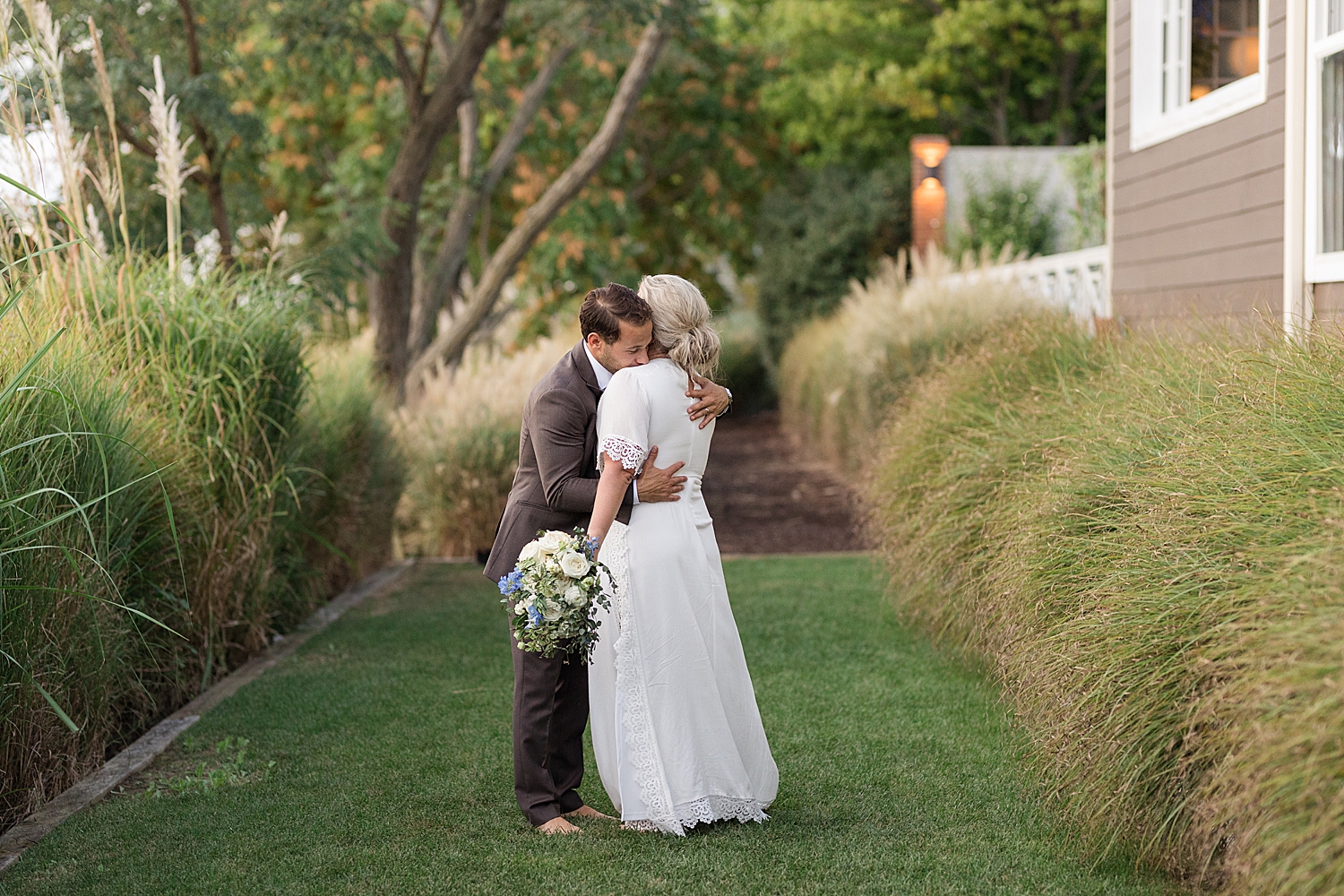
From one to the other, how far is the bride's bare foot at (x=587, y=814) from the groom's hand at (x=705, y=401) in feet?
3.31

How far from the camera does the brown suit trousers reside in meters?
3.61

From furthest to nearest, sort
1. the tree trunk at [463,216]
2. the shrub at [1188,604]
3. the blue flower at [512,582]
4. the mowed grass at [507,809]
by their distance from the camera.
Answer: the tree trunk at [463,216] < the blue flower at [512,582] < the mowed grass at [507,809] < the shrub at [1188,604]

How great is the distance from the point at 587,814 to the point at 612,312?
153 centimetres

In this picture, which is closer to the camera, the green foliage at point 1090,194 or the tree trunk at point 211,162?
the tree trunk at point 211,162

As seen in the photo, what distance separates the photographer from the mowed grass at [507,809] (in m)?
3.30

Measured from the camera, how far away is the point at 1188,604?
9.39 feet

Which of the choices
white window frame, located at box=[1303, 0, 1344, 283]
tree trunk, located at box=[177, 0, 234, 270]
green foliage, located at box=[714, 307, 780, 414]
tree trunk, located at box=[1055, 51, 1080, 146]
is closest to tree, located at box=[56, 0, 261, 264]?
tree trunk, located at box=[177, 0, 234, 270]

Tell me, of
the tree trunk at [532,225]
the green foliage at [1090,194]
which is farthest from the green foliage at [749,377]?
the tree trunk at [532,225]

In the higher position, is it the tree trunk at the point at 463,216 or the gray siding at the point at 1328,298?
the tree trunk at the point at 463,216

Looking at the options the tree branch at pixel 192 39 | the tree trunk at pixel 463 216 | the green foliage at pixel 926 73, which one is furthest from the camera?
the green foliage at pixel 926 73

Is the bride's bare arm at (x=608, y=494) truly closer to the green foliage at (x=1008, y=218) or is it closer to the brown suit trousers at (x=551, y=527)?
the brown suit trousers at (x=551, y=527)

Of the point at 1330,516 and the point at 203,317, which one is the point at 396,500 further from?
the point at 1330,516

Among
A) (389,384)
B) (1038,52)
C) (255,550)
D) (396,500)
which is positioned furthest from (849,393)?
(1038,52)

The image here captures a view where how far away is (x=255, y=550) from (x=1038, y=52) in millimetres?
19217
